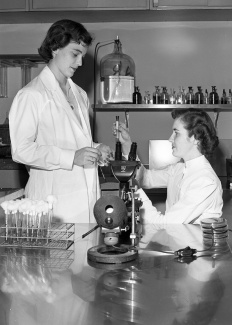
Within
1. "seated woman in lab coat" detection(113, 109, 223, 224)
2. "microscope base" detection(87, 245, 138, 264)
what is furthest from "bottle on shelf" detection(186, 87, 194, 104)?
"microscope base" detection(87, 245, 138, 264)

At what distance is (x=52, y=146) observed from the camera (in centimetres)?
203

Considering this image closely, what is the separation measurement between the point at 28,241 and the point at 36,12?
94.0 inches

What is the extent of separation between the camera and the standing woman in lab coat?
202 centimetres

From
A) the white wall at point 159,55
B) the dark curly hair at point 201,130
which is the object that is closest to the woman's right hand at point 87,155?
the dark curly hair at point 201,130

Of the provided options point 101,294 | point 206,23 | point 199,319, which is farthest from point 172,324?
→ point 206,23

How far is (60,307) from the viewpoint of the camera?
38.8 inches

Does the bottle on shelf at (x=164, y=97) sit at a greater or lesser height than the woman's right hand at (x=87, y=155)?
greater

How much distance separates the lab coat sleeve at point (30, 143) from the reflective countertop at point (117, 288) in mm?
575

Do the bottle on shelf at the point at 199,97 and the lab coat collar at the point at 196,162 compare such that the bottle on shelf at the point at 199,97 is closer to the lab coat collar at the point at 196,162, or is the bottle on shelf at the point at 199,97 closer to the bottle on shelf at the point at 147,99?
the bottle on shelf at the point at 147,99

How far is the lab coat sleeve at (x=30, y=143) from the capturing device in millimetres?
2000

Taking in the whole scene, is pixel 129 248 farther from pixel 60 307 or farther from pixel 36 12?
pixel 36 12

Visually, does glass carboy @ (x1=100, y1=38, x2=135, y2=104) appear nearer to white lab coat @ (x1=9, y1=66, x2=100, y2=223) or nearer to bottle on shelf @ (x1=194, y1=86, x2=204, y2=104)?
bottle on shelf @ (x1=194, y1=86, x2=204, y2=104)

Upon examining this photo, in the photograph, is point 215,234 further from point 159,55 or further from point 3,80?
point 3,80

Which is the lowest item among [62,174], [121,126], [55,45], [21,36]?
[62,174]
